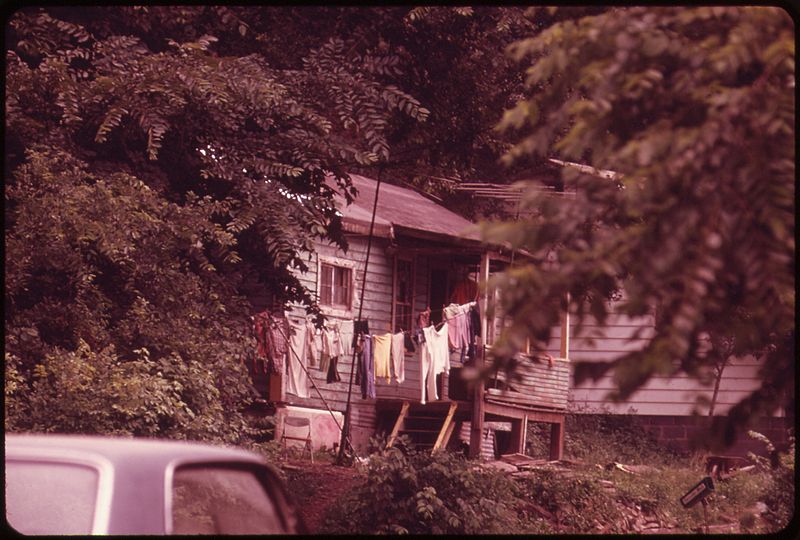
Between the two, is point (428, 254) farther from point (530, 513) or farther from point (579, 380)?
point (579, 380)

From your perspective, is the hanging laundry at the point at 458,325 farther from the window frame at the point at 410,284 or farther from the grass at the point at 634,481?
the grass at the point at 634,481

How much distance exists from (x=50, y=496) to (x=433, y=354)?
12.3 metres

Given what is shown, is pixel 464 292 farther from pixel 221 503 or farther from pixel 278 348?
pixel 221 503

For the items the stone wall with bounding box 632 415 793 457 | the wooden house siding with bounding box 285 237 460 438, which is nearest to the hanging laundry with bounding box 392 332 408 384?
the wooden house siding with bounding box 285 237 460 438

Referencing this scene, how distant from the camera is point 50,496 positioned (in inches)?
138

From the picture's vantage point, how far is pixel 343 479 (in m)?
12.7

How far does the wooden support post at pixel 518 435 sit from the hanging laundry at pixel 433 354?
10.7 ft

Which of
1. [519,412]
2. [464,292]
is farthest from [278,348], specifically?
[519,412]

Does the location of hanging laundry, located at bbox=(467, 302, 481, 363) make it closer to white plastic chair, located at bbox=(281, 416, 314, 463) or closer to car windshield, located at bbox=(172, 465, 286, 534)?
white plastic chair, located at bbox=(281, 416, 314, 463)

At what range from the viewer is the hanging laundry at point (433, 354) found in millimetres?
15594

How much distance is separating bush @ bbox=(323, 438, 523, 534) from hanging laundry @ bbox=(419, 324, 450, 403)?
4.56 m

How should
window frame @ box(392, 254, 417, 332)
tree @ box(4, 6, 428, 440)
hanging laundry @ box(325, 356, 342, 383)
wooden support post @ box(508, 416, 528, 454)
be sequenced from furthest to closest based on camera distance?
1. wooden support post @ box(508, 416, 528, 454)
2. window frame @ box(392, 254, 417, 332)
3. hanging laundry @ box(325, 356, 342, 383)
4. tree @ box(4, 6, 428, 440)

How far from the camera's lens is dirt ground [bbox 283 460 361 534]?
1096 centimetres

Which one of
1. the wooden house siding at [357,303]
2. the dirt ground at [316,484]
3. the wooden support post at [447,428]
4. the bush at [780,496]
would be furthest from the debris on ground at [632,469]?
the bush at [780,496]
